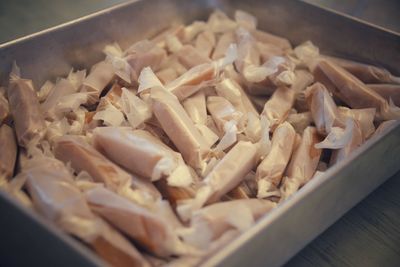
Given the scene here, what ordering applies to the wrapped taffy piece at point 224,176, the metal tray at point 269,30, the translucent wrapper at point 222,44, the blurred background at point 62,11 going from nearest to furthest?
the metal tray at point 269,30 → the wrapped taffy piece at point 224,176 → the translucent wrapper at point 222,44 → the blurred background at point 62,11

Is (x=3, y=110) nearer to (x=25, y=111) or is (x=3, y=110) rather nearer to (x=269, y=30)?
(x=25, y=111)

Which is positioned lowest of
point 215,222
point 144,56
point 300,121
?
point 300,121

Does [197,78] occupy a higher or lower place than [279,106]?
higher

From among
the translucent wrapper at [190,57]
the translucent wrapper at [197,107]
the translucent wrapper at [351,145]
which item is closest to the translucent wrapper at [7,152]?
the translucent wrapper at [197,107]

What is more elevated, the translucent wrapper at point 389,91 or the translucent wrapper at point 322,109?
the translucent wrapper at point 322,109

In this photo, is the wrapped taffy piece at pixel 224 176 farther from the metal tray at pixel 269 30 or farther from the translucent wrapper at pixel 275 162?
the metal tray at pixel 269 30

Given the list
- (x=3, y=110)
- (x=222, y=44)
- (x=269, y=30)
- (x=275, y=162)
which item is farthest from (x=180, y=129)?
(x=269, y=30)

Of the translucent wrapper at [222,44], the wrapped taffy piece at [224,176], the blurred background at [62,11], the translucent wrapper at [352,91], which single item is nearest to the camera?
the wrapped taffy piece at [224,176]
